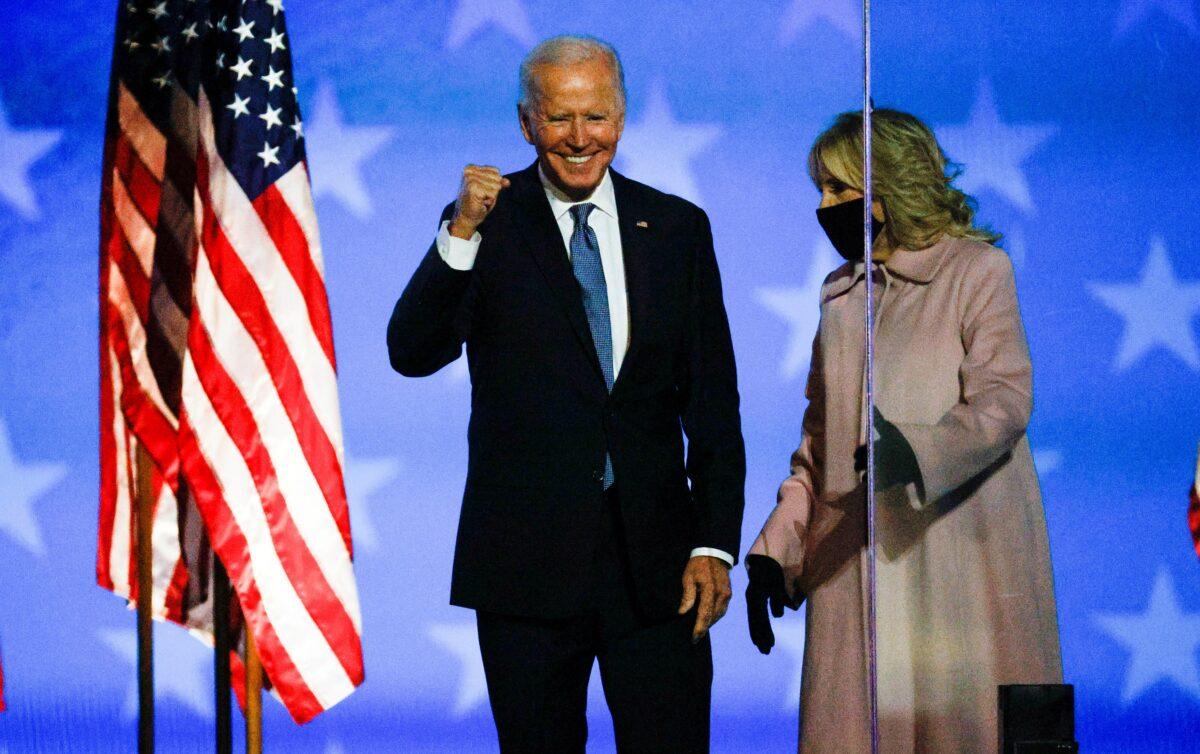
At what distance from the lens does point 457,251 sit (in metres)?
2.09

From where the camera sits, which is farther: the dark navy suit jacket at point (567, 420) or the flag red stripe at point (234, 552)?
the flag red stripe at point (234, 552)

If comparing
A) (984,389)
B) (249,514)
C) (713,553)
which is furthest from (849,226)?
(249,514)

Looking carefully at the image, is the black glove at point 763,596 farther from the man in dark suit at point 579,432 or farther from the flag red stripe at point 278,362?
the flag red stripe at point 278,362

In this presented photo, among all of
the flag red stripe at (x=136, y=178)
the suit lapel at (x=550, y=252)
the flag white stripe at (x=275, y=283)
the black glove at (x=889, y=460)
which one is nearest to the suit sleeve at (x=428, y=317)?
the suit lapel at (x=550, y=252)

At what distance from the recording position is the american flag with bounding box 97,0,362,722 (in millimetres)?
2709

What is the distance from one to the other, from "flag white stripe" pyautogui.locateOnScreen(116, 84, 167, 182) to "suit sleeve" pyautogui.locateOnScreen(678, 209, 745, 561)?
1255mm

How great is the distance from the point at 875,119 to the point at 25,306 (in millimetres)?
1804

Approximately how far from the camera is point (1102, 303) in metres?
2.62

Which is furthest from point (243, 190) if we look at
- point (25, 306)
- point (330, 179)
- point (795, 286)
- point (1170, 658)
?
point (1170, 658)

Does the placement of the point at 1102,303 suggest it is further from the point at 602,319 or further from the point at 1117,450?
the point at 602,319

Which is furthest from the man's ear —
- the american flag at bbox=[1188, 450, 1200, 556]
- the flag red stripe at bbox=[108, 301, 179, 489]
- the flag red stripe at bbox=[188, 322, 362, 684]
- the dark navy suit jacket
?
the american flag at bbox=[1188, 450, 1200, 556]

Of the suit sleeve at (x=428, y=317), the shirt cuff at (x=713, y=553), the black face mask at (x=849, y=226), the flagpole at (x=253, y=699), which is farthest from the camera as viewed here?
the flagpole at (x=253, y=699)

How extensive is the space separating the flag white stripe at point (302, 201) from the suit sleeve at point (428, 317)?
678 millimetres

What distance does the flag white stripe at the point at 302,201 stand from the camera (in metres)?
2.76
